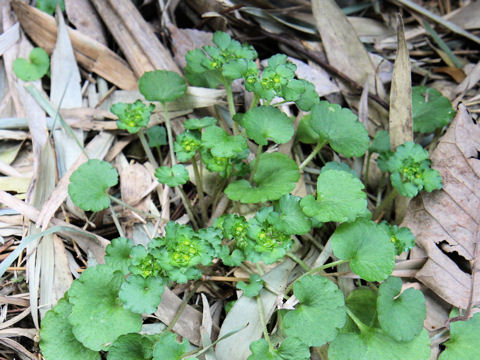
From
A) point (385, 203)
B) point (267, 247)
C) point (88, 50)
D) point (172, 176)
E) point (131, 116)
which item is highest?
point (88, 50)

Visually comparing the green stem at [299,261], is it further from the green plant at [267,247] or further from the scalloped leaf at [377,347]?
the scalloped leaf at [377,347]

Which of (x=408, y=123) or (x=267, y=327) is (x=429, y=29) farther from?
(x=267, y=327)

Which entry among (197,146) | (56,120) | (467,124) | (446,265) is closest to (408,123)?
(467,124)

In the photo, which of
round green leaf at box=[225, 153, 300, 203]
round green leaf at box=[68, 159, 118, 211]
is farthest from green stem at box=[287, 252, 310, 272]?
round green leaf at box=[68, 159, 118, 211]

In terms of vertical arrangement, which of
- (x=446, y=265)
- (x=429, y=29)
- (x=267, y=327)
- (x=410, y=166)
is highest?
(x=429, y=29)

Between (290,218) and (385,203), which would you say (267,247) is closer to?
(290,218)

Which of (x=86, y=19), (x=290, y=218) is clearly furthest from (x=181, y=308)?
(x=86, y=19)
